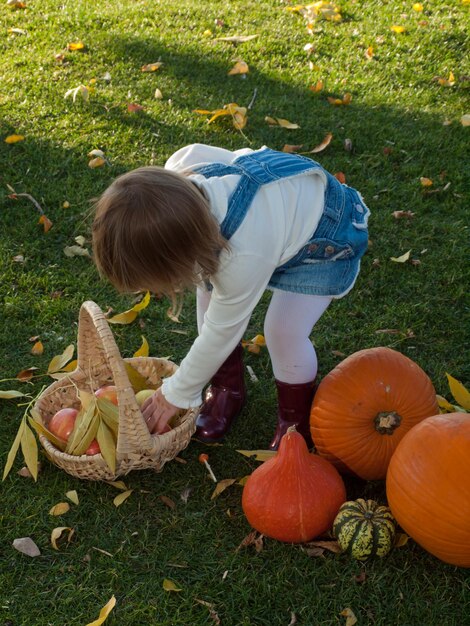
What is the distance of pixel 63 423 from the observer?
9.26 ft

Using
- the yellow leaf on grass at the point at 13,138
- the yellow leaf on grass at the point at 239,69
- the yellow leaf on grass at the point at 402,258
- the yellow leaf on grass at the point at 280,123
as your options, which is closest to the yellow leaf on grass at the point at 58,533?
the yellow leaf on grass at the point at 402,258

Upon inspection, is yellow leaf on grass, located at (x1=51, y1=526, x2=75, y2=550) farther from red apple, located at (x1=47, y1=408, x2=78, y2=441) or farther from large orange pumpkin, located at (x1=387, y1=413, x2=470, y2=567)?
large orange pumpkin, located at (x1=387, y1=413, x2=470, y2=567)

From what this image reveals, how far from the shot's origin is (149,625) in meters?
2.38

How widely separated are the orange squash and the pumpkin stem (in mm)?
252

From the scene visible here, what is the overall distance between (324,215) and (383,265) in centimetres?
133

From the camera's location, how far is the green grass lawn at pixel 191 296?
248 centimetres

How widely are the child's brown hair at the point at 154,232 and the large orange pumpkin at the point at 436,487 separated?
85 centimetres

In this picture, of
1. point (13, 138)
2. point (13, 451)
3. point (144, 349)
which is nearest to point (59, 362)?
point (144, 349)

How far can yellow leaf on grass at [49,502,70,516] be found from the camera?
2.73m

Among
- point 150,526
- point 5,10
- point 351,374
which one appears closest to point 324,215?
point 351,374

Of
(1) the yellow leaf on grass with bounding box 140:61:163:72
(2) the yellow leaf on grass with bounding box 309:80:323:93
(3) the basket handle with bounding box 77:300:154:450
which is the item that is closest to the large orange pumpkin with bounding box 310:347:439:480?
(3) the basket handle with bounding box 77:300:154:450

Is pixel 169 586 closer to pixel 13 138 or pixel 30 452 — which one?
pixel 30 452

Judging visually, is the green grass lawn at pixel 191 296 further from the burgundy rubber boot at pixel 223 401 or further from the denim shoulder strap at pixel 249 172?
the denim shoulder strap at pixel 249 172

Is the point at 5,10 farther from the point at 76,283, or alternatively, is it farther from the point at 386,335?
the point at 386,335
